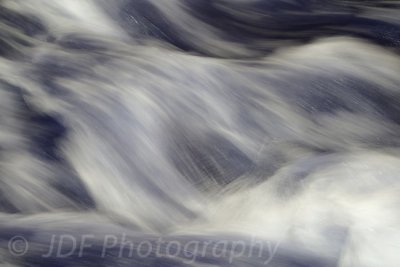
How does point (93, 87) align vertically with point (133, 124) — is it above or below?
above

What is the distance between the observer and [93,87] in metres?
2.38

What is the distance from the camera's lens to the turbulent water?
1879 millimetres

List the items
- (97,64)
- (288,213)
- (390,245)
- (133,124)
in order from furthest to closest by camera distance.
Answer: (97,64), (133,124), (288,213), (390,245)

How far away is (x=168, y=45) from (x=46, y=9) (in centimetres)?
45

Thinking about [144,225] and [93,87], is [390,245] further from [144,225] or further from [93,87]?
[93,87]

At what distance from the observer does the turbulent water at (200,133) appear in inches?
74.0

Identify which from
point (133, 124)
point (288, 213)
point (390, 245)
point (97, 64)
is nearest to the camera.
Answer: point (390, 245)

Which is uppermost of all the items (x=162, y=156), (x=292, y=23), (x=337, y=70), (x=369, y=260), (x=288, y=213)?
(x=292, y=23)

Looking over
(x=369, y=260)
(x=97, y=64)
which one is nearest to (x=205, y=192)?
(x=369, y=260)

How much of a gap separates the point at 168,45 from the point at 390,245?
40.7 inches

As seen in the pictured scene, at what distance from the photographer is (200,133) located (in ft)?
7.21

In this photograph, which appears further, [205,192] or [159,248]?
[205,192]

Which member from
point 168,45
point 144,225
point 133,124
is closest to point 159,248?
point 144,225

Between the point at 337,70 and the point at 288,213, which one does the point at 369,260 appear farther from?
the point at 337,70
